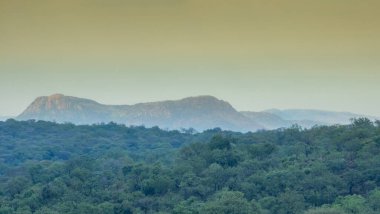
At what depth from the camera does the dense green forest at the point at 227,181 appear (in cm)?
3297

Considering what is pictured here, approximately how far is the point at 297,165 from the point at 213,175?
190 inches

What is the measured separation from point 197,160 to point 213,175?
4.67 m

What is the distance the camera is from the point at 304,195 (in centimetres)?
3453

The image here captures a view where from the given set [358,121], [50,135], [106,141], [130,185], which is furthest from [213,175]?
[50,135]

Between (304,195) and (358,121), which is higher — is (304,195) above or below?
below

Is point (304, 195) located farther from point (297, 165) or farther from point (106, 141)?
Answer: point (106, 141)

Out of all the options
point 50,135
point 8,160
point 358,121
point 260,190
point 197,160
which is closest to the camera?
point 260,190

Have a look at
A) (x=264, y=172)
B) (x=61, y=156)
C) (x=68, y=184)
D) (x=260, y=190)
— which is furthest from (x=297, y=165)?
(x=61, y=156)

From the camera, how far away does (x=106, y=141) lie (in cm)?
8244

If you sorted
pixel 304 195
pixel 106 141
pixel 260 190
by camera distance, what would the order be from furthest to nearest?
pixel 106 141 → pixel 260 190 → pixel 304 195

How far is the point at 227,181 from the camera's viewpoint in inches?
1540

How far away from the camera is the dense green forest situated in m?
33.0

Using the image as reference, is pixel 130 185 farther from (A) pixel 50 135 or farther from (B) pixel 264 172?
(A) pixel 50 135

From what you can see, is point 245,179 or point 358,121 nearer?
point 245,179
